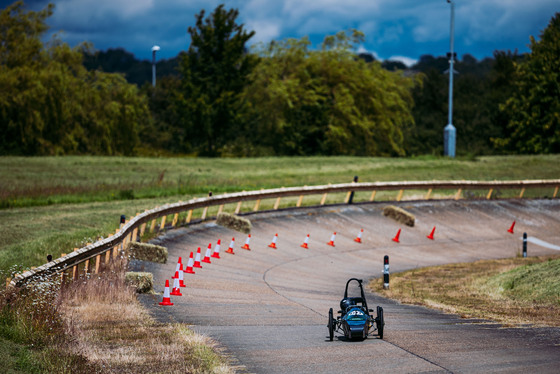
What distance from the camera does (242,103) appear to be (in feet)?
229

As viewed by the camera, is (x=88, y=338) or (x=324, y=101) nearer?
(x=88, y=338)

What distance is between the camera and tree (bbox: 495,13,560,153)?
246 feet

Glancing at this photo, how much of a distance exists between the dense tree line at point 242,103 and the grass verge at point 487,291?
131 ft

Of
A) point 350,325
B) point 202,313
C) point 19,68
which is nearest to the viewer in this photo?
point 350,325

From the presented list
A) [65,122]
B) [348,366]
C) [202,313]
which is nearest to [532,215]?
[202,313]

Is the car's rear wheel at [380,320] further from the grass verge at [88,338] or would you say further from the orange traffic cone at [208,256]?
the orange traffic cone at [208,256]

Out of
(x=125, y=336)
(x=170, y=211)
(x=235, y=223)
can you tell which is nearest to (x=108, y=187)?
(x=235, y=223)

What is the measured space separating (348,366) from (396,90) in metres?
71.6

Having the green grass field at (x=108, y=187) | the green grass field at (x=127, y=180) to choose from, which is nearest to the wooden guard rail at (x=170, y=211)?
the green grass field at (x=108, y=187)

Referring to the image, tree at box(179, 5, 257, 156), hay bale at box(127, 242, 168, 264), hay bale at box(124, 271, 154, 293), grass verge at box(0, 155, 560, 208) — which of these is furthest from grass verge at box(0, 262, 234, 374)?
tree at box(179, 5, 257, 156)

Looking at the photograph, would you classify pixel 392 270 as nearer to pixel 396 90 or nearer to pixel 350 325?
pixel 350 325

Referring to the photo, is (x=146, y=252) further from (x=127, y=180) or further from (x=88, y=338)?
(x=127, y=180)

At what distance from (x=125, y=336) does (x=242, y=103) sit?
5971 cm

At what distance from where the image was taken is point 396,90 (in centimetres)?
7938
